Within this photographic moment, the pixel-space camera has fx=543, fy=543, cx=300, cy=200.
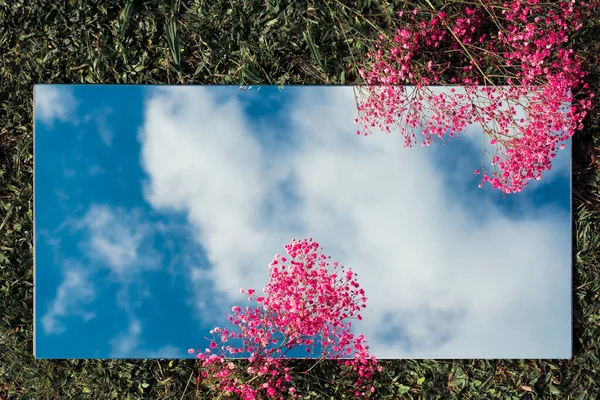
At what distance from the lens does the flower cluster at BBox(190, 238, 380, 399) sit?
2172 millimetres

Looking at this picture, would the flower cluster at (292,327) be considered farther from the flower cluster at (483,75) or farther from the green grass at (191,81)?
the flower cluster at (483,75)

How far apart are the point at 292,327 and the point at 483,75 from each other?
1.29 m

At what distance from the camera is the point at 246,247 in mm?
2381

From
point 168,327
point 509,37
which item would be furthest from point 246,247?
point 509,37

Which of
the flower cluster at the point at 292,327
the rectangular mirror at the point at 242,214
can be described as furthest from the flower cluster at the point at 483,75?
the flower cluster at the point at 292,327

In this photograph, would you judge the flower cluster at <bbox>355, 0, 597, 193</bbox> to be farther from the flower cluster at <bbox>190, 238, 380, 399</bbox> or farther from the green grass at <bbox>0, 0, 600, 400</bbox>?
the flower cluster at <bbox>190, 238, 380, 399</bbox>

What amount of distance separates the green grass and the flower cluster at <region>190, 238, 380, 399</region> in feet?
0.39

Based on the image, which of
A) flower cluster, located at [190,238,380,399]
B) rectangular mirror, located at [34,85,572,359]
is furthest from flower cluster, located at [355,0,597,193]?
flower cluster, located at [190,238,380,399]

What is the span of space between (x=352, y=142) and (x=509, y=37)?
0.80m

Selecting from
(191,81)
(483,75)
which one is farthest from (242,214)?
(483,75)

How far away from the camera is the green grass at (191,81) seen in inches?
95.1

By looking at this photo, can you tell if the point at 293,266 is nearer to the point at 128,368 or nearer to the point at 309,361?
the point at 309,361

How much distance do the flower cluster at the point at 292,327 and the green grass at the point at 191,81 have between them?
12 centimetres

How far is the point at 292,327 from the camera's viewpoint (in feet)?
7.23
